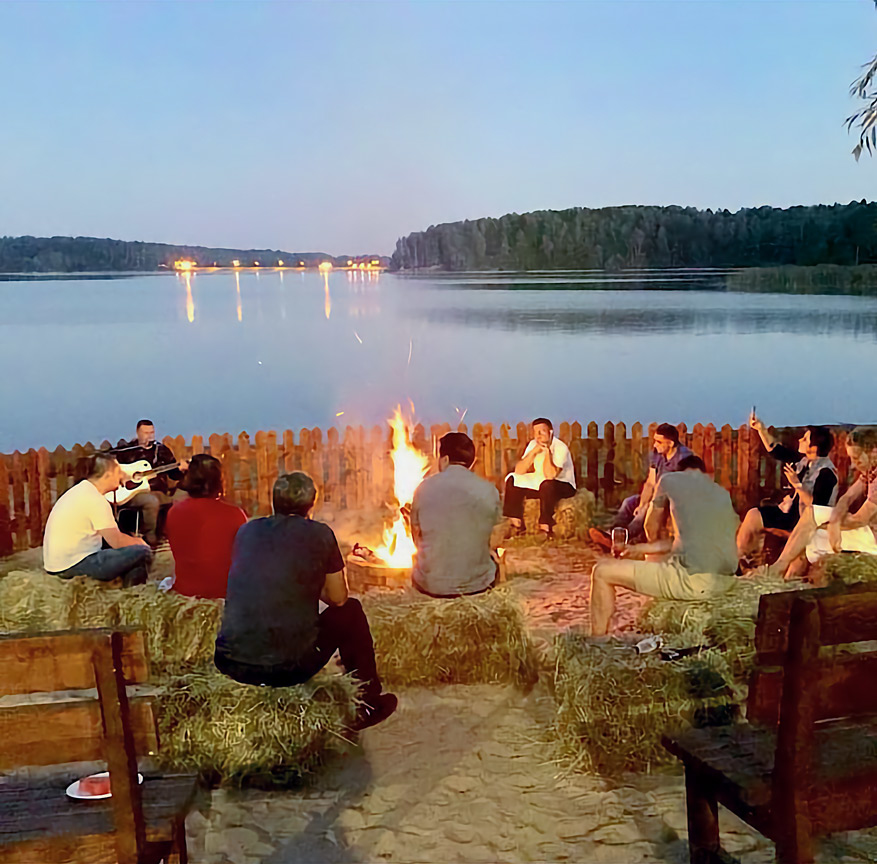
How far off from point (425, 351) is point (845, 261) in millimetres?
5794

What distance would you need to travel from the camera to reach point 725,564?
14.5 feet

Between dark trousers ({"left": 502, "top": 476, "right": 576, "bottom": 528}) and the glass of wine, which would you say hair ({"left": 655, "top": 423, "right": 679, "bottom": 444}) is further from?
dark trousers ({"left": 502, "top": 476, "right": 576, "bottom": 528})

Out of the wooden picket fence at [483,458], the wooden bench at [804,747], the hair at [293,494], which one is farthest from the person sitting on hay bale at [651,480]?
the wooden bench at [804,747]

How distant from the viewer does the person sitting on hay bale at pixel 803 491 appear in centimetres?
538

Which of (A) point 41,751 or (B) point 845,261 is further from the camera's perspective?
(B) point 845,261

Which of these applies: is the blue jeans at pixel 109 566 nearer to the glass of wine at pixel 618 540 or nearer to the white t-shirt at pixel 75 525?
the white t-shirt at pixel 75 525

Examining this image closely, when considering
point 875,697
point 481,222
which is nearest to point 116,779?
point 875,697

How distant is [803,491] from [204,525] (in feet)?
11.4

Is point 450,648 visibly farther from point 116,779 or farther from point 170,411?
point 170,411

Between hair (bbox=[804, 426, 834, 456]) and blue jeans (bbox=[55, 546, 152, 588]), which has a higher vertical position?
hair (bbox=[804, 426, 834, 456])

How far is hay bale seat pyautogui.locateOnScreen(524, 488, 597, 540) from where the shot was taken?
7527 millimetres

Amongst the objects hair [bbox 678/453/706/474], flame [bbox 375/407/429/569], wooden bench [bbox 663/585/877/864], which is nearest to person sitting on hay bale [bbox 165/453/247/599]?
flame [bbox 375/407/429/569]

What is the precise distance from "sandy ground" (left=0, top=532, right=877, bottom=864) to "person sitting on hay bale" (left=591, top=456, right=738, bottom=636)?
0.83m

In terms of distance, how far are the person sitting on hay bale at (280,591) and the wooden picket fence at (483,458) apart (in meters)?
4.96
